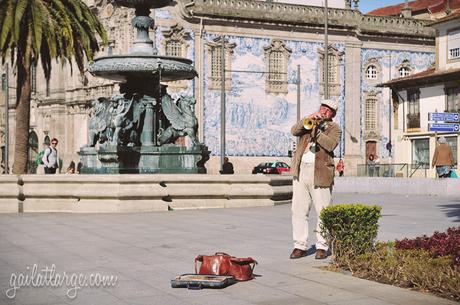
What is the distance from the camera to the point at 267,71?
50781mm

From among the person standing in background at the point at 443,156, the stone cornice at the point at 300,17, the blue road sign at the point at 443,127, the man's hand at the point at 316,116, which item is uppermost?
the stone cornice at the point at 300,17

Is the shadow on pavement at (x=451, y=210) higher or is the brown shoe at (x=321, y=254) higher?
the brown shoe at (x=321, y=254)

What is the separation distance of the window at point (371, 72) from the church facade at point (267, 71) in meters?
0.07

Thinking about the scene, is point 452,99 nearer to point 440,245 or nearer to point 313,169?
point 313,169

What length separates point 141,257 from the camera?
382 inches

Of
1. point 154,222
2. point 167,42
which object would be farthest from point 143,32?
point 167,42

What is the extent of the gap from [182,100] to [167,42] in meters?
29.5

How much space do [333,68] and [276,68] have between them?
163 inches

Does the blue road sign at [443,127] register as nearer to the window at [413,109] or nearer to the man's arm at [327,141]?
the window at [413,109]

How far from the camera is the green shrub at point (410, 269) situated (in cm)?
728

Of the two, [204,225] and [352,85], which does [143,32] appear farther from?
[352,85]

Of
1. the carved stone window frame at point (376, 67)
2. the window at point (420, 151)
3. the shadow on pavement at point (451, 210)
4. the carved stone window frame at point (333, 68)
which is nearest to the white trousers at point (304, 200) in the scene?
the shadow on pavement at point (451, 210)

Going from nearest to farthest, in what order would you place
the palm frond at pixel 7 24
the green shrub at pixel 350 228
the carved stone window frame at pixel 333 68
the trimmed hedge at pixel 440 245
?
the trimmed hedge at pixel 440 245, the green shrub at pixel 350 228, the palm frond at pixel 7 24, the carved stone window frame at pixel 333 68

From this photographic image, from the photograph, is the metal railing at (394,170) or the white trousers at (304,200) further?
the metal railing at (394,170)
